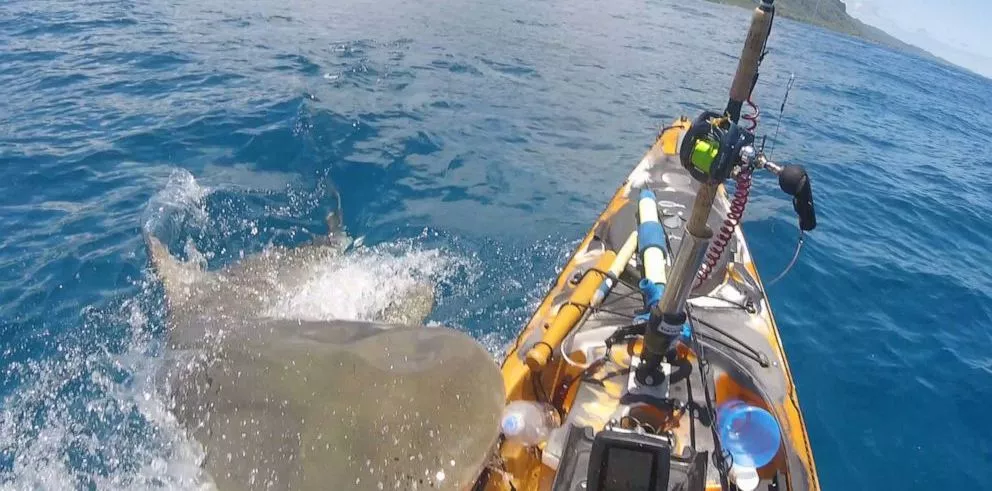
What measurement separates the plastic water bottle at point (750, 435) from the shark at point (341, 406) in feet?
5.45

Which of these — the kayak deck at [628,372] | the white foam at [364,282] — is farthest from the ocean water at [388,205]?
the kayak deck at [628,372]

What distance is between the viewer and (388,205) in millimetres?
9398

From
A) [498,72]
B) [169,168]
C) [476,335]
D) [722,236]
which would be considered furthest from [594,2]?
[722,236]

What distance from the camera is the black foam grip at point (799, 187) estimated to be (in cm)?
272

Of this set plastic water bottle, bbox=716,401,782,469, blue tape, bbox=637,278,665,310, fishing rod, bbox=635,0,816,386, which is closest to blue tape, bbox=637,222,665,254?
blue tape, bbox=637,278,665,310

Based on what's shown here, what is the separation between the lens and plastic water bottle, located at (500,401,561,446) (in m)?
3.83

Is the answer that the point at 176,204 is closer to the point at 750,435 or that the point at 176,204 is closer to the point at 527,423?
the point at 527,423

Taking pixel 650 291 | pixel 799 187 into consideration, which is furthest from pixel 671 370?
pixel 799 187

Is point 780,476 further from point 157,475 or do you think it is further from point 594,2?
point 594,2

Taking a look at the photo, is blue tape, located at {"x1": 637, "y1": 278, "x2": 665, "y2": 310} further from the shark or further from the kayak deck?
the shark

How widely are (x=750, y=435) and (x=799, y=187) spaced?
75.7 inches

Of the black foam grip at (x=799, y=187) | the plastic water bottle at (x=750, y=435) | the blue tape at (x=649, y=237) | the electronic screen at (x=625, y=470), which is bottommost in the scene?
the plastic water bottle at (x=750, y=435)

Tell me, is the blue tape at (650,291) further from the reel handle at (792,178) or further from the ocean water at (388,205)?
the ocean water at (388,205)

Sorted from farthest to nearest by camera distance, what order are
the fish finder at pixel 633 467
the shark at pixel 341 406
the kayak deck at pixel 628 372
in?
the kayak deck at pixel 628 372 → the shark at pixel 341 406 → the fish finder at pixel 633 467
